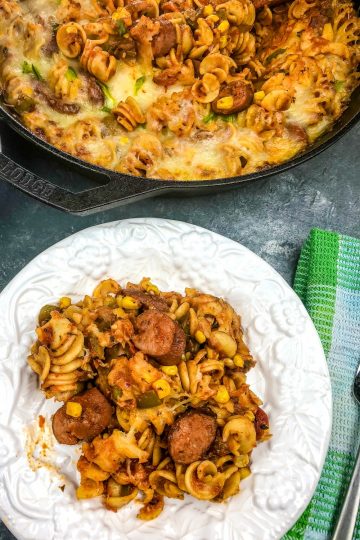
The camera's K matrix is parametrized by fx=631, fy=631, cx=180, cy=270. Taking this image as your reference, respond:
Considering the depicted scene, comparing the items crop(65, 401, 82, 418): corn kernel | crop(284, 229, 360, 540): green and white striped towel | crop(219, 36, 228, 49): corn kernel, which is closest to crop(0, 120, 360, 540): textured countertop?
crop(284, 229, 360, 540): green and white striped towel

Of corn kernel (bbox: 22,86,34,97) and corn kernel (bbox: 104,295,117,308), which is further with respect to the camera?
corn kernel (bbox: 22,86,34,97)

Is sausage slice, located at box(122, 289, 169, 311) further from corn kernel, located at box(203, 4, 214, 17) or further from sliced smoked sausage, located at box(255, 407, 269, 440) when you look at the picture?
corn kernel, located at box(203, 4, 214, 17)

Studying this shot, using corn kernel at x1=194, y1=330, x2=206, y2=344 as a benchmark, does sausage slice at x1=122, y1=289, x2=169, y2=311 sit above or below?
above

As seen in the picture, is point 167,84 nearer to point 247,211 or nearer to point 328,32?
point 247,211

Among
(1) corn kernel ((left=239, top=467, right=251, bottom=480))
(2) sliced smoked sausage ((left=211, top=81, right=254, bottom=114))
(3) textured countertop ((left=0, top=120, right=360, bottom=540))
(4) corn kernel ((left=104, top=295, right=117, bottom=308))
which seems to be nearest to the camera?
(1) corn kernel ((left=239, top=467, right=251, bottom=480))

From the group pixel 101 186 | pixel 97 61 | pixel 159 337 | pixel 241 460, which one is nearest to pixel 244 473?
pixel 241 460

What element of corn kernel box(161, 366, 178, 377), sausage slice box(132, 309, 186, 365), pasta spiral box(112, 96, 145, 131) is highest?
pasta spiral box(112, 96, 145, 131)

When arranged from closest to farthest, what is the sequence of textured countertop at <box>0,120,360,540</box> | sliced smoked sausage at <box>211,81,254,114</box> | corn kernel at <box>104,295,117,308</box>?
corn kernel at <box>104,295,117,308</box> → sliced smoked sausage at <box>211,81,254,114</box> → textured countertop at <box>0,120,360,540</box>
